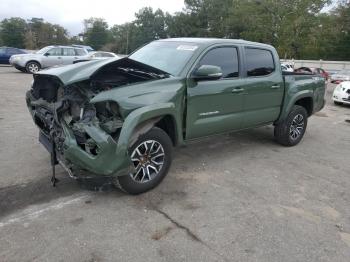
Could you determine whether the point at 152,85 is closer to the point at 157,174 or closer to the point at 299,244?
the point at 157,174

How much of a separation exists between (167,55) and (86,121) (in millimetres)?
1789

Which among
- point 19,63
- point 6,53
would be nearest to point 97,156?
point 19,63

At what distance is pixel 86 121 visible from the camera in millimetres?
3896

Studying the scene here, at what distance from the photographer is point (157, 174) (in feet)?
14.6

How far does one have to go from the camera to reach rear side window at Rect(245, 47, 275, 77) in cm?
567

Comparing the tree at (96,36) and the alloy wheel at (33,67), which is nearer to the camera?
the alloy wheel at (33,67)

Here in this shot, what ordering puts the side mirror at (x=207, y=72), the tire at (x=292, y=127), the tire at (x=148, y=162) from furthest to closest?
the tire at (x=292, y=127)
the side mirror at (x=207, y=72)
the tire at (x=148, y=162)

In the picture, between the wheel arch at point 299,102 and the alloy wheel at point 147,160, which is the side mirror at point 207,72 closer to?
the alloy wheel at point 147,160

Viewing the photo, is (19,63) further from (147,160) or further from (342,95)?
(147,160)

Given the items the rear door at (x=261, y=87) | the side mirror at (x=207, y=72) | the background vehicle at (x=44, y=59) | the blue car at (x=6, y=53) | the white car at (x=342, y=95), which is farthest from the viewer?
the blue car at (x=6, y=53)

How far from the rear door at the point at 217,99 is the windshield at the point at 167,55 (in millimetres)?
218

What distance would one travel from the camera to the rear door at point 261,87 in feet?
18.5

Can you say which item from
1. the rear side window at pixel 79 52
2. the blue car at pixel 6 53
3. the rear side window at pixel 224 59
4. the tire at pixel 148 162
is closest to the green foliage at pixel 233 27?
the rear side window at pixel 79 52

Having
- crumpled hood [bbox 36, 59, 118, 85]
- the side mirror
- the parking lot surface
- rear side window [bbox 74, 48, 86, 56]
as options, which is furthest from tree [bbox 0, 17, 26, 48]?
the side mirror
